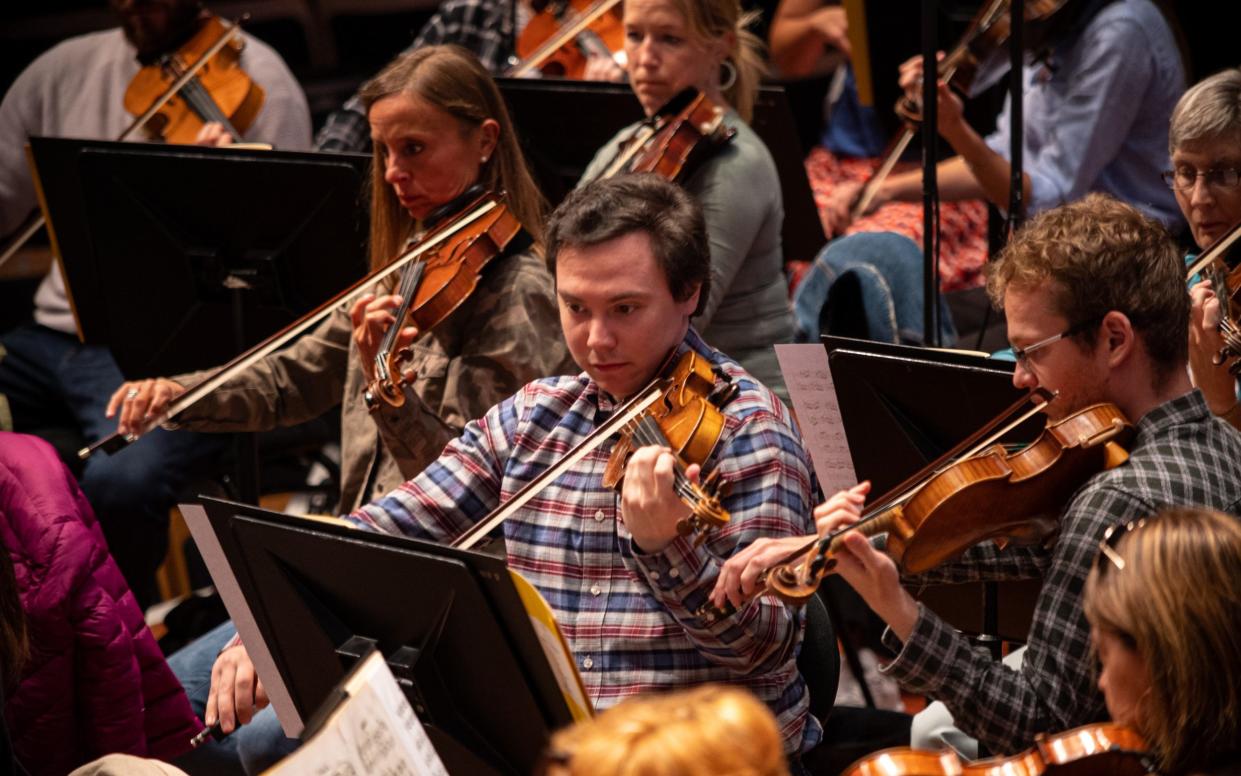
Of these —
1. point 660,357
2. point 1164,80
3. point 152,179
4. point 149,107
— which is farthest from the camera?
point 149,107

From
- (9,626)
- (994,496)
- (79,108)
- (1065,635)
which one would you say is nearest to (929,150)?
(994,496)

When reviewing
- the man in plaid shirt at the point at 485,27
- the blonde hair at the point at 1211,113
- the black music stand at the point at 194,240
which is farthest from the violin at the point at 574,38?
the blonde hair at the point at 1211,113

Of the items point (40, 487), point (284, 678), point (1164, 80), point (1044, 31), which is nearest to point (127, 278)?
point (40, 487)

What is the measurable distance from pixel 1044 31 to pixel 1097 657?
2109 millimetres

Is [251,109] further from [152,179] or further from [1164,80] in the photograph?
[1164,80]

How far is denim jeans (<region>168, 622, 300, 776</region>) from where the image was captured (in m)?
2.38

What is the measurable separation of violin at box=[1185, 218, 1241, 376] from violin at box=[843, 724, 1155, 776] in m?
0.99

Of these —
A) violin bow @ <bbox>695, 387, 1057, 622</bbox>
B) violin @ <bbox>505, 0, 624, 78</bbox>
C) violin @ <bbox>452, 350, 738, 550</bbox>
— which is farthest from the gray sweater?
violin bow @ <bbox>695, 387, 1057, 622</bbox>

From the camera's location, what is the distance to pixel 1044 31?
11.2 feet

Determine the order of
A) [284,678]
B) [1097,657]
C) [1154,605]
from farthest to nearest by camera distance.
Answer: [284,678] → [1097,657] → [1154,605]

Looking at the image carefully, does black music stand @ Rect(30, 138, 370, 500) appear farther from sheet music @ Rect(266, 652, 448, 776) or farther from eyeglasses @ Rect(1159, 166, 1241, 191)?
sheet music @ Rect(266, 652, 448, 776)

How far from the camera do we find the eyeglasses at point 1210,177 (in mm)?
2453

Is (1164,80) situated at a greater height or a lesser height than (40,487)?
greater

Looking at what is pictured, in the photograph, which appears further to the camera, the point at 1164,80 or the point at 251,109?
the point at 251,109
